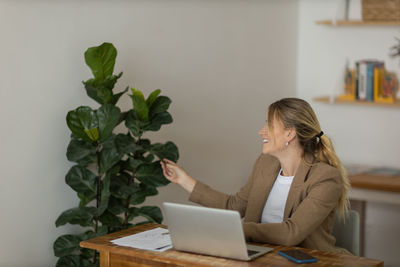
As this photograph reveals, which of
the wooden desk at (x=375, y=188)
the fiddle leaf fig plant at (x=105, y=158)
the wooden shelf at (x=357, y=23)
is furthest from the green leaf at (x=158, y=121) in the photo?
the wooden shelf at (x=357, y=23)

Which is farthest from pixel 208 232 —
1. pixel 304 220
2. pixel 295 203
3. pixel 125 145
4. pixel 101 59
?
pixel 101 59

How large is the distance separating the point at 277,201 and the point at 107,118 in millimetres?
911

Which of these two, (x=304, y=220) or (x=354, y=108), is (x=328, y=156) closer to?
(x=304, y=220)

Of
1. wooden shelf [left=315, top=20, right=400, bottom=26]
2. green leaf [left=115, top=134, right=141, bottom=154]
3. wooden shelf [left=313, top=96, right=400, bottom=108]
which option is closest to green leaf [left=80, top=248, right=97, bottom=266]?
green leaf [left=115, top=134, right=141, bottom=154]

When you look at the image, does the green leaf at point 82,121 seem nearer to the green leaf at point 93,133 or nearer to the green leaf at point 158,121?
the green leaf at point 93,133

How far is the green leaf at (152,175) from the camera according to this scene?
313 cm

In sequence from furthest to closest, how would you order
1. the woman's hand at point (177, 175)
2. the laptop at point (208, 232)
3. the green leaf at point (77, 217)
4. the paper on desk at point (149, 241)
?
the green leaf at point (77, 217) < the woman's hand at point (177, 175) < the paper on desk at point (149, 241) < the laptop at point (208, 232)

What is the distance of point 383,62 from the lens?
4.85 metres

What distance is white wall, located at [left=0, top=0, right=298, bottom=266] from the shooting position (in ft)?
9.94

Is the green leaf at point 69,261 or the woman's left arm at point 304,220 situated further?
the green leaf at point 69,261

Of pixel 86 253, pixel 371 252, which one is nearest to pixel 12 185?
pixel 86 253

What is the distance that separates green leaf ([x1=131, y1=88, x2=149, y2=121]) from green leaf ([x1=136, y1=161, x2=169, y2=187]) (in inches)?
9.7

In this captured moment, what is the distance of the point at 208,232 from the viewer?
223cm

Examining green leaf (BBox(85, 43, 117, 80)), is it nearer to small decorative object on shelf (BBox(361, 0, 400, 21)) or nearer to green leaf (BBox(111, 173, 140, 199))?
green leaf (BBox(111, 173, 140, 199))
